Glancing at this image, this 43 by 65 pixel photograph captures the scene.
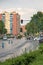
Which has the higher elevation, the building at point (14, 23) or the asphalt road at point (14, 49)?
the asphalt road at point (14, 49)

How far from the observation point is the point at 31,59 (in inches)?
536

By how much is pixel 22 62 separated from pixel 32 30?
99265mm

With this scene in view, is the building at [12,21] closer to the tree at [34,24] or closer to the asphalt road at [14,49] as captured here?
the tree at [34,24]


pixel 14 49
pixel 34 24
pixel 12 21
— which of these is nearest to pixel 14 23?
pixel 12 21

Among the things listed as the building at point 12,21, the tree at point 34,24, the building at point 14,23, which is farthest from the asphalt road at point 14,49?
the building at point 14,23

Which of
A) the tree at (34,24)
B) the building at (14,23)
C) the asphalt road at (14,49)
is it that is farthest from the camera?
the building at (14,23)

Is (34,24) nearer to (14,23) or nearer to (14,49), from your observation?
(14,23)

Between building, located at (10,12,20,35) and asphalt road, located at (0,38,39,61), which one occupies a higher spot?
asphalt road, located at (0,38,39,61)

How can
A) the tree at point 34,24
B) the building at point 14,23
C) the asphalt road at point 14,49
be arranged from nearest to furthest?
the asphalt road at point 14,49 < the tree at point 34,24 < the building at point 14,23

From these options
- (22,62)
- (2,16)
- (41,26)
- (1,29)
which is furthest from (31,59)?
(2,16)

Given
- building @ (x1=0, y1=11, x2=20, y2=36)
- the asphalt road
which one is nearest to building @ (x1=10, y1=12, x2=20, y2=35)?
building @ (x1=0, y1=11, x2=20, y2=36)

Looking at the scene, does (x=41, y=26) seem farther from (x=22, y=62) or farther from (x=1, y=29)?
(x=22, y=62)

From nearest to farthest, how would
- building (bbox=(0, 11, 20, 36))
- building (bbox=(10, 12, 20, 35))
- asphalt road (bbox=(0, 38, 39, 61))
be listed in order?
asphalt road (bbox=(0, 38, 39, 61)) → building (bbox=(0, 11, 20, 36)) → building (bbox=(10, 12, 20, 35))

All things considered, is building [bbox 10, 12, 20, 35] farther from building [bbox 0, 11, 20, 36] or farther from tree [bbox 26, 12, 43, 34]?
tree [bbox 26, 12, 43, 34]
